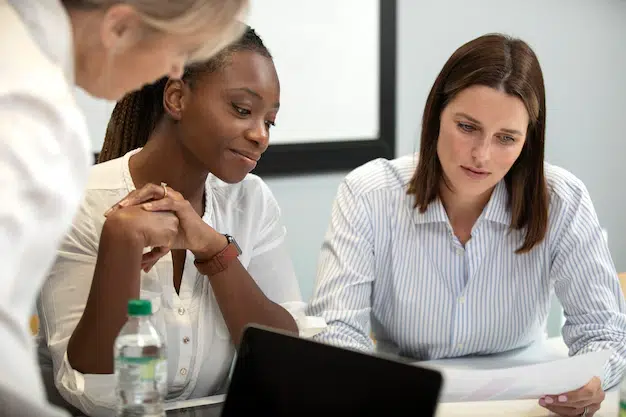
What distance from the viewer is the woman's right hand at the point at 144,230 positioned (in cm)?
158

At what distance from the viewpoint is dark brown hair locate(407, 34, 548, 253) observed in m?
1.97

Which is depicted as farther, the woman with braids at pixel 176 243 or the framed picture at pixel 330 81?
the framed picture at pixel 330 81

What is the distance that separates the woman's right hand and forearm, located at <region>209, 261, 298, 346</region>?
0.47 feet

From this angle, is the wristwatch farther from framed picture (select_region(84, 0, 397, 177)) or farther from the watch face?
framed picture (select_region(84, 0, 397, 177))

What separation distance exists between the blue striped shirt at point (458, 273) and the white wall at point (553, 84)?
3.76 feet

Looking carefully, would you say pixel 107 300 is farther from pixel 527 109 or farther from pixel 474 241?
pixel 527 109

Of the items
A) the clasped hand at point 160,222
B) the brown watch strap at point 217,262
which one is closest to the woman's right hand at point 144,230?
the clasped hand at point 160,222

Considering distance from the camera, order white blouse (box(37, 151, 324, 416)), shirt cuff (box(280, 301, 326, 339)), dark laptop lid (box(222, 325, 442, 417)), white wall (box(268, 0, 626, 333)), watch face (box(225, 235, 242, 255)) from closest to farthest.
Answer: dark laptop lid (box(222, 325, 442, 417))
white blouse (box(37, 151, 324, 416))
watch face (box(225, 235, 242, 255))
shirt cuff (box(280, 301, 326, 339))
white wall (box(268, 0, 626, 333))

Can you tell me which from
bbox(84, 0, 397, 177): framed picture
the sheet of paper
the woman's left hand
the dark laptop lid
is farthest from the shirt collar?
bbox(84, 0, 397, 177): framed picture

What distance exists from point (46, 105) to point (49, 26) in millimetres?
137

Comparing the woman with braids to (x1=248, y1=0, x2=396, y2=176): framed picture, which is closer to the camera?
the woman with braids

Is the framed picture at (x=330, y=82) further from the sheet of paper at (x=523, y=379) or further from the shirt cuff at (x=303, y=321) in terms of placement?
the sheet of paper at (x=523, y=379)

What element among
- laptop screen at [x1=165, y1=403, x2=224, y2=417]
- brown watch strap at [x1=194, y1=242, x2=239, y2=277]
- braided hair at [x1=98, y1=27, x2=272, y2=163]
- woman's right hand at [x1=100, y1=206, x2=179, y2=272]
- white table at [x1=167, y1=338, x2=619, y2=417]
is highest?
braided hair at [x1=98, y1=27, x2=272, y2=163]

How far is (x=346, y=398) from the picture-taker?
3.43ft
